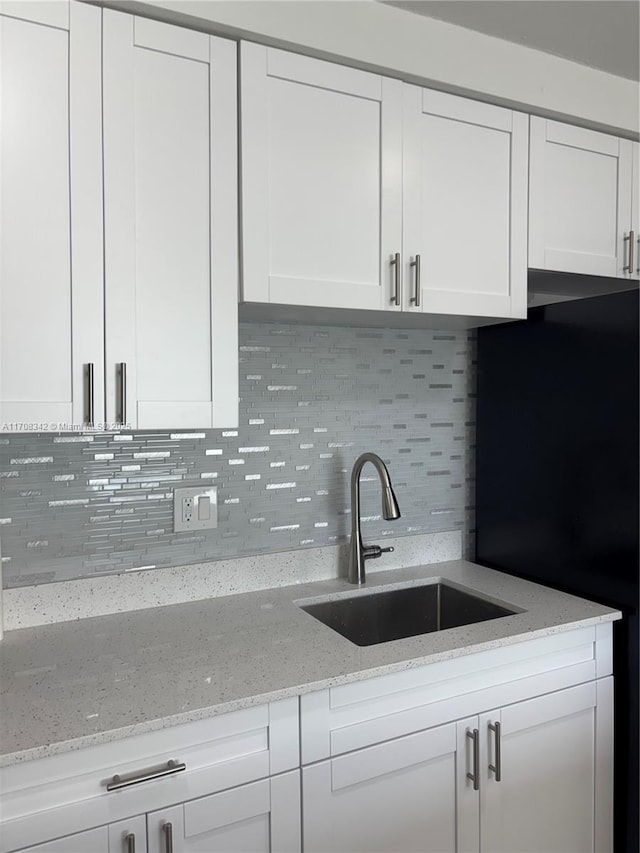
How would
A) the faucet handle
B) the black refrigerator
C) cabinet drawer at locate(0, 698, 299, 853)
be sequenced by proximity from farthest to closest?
the faucet handle, the black refrigerator, cabinet drawer at locate(0, 698, 299, 853)

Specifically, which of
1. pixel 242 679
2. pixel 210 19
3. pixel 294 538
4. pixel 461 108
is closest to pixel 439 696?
pixel 242 679

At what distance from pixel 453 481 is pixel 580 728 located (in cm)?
82

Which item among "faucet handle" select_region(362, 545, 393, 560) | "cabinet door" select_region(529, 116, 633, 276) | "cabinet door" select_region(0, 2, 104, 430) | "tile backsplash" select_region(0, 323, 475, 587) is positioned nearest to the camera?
"cabinet door" select_region(0, 2, 104, 430)

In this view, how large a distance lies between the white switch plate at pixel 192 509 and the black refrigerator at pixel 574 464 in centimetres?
92

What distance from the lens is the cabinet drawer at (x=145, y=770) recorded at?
1044 millimetres

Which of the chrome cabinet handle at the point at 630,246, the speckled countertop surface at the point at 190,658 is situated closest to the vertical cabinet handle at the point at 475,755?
the speckled countertop surface at the point at 190,658

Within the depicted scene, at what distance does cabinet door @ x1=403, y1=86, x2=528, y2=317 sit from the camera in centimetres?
161


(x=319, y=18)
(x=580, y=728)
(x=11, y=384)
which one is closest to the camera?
(x=11, y=384)

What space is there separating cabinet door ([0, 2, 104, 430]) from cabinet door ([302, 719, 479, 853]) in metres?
0.90

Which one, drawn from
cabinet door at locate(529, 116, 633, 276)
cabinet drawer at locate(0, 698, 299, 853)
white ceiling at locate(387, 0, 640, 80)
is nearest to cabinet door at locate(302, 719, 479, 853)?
cabinet drawer at locate(0, 698, 299, 853)

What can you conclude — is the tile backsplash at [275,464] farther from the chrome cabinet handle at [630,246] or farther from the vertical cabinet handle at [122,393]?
the chrome cabinet handle at [630,246]

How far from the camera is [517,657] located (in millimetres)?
1522

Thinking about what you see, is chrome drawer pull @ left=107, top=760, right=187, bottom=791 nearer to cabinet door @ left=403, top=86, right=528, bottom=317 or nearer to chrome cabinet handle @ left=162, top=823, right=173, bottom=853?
chrome cabinet handle @ left=162, top=823, right=173, bottom=853

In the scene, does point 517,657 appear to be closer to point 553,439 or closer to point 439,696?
point 439,696
